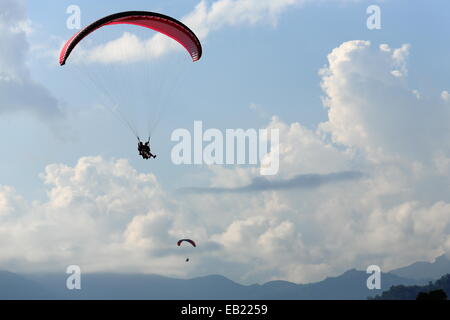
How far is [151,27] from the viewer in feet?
166

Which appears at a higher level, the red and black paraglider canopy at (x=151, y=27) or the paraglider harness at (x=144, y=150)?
the red and black paraglider canopy at (x=151, y=27)

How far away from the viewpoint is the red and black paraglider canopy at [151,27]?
4650cm

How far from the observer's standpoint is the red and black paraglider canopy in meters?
46.5

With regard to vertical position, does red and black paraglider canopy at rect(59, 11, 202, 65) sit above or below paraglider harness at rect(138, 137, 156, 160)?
above
